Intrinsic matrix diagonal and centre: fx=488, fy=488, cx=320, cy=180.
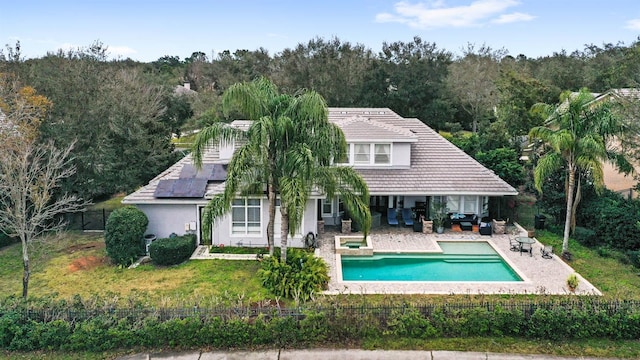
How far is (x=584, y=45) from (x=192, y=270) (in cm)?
6108

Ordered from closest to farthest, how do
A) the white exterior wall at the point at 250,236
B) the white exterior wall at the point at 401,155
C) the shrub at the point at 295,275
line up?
the shrub at the point at 295,275, the white exterior wall at the point at 250,236, the white exterior wall at the point at 401,155

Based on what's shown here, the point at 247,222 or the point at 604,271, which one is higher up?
the point at 247,222

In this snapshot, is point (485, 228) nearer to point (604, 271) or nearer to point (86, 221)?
point (604, 271)

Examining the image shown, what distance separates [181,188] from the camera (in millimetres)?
22047

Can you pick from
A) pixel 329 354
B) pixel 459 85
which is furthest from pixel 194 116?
pixel 329 354

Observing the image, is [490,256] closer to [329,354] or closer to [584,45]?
[329,354]

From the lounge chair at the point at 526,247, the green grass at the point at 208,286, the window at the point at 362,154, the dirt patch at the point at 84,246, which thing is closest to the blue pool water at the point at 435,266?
the lounge chair at the point at 526,247

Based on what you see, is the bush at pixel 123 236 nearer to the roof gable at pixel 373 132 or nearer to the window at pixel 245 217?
the window at pixel 245 217

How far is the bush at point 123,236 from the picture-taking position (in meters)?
20.0

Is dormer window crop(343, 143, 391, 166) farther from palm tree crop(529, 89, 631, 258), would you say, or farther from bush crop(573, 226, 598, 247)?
bush crop(573, 226, 598, 247)

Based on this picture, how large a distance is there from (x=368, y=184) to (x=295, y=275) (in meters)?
8.31

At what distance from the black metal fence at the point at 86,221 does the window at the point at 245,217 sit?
8152 mm

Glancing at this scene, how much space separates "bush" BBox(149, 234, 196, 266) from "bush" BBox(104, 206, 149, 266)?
0.84 m

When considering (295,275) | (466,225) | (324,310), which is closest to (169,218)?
(295,275)
